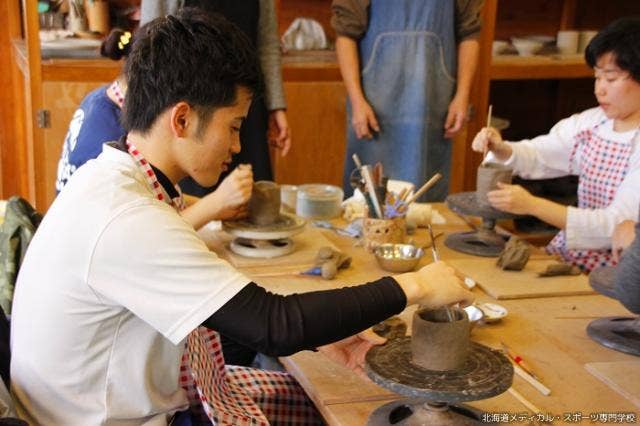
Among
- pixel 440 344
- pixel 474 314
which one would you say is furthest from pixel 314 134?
pixel 440 344

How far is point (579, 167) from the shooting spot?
2523 millimetres

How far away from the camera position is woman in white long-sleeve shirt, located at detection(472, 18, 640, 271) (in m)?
2.18

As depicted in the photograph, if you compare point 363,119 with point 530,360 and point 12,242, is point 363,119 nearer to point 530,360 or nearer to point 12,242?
point 12,242

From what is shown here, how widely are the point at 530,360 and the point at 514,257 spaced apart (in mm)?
510

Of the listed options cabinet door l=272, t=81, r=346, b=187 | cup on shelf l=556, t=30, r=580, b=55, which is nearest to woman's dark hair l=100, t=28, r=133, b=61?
cabinet door l=272, t=81, r=346, b=187

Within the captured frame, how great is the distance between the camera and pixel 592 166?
2402mm

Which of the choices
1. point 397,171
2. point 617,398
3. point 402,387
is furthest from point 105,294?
point 397,171

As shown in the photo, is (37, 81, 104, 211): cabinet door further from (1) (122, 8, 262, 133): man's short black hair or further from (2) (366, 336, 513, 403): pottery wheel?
(2) (366, 336, 513, 403): pottery wheel

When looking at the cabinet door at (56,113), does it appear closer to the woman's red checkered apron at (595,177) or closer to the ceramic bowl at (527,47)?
the woman's red checkered apron at (595,177)

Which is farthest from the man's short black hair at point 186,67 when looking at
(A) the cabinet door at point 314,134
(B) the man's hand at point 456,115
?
(A) the cabinet door at point 314,134

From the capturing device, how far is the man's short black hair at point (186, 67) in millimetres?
1342

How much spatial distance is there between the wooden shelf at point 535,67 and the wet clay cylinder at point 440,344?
2889mm

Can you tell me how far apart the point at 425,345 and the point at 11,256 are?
984 millimetres

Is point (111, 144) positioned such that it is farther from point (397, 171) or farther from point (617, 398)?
point (397, 171)
